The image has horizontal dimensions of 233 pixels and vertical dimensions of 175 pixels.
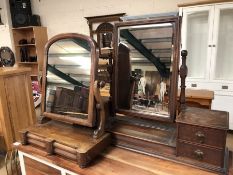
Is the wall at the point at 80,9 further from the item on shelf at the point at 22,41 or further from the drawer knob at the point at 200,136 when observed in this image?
the drawer knob at the point at 200,136

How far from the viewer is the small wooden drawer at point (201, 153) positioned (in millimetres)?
887

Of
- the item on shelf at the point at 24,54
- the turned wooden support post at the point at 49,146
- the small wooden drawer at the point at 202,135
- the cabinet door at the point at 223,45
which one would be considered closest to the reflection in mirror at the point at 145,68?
the small wooden drawer at the point at 202,135

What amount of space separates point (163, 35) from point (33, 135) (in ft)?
3.07

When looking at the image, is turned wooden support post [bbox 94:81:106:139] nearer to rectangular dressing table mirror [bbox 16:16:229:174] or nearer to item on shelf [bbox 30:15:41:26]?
rectangular dressing table mirror [bbox 16:16:229:174]

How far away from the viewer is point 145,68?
3.77ft

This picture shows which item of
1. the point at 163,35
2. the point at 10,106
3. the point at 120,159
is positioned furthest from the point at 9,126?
the point at 163,35

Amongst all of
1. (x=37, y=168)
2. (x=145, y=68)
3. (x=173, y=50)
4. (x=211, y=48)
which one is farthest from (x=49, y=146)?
(x=211, y=48)

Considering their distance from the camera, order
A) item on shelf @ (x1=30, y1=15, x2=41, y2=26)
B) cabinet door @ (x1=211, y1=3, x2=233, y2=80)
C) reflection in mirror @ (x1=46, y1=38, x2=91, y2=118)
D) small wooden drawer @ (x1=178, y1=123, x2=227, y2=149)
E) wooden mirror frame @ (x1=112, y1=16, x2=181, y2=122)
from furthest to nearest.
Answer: item on shelf @ (x1=30, y1=15, x2=41, y2=26) < cabinet door @ (x1=211, y1=3, x2=233, y2=80) < reflection in mirror @ (x1=46, y1=38, x2=91, y2=118) < wooden mirror frame @ (x1=112, y1=16, x2=181, y2=122) < small wooden drawer @ (x1=178, y1=123, x2=227, y2=149)

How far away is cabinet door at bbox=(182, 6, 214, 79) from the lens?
2668 mm

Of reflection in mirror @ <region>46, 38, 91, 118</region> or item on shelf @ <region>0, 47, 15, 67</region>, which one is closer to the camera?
reflection in mirror @ <region>46, 38, 91, 118</region>

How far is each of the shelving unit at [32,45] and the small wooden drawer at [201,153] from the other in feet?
12.5

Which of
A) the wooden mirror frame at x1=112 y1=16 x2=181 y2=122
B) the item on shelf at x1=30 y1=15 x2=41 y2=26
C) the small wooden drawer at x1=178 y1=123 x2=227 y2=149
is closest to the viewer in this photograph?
the small wooden drawer at x1=178 y1=123 x2=227 y2=149

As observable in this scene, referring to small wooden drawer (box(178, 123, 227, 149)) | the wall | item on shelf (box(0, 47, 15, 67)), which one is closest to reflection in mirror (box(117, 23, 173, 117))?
small wooden drawer (box(178, 123, 227, 149))

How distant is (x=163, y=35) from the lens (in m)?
1.07
